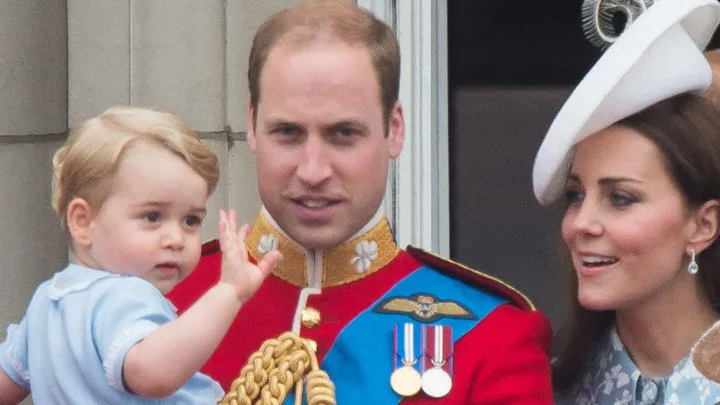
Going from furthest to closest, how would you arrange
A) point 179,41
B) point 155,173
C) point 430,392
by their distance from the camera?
1. point 179,41
2. point 430,392
3. point 155,173

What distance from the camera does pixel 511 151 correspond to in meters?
4.93

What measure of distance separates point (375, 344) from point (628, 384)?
1.67 ft

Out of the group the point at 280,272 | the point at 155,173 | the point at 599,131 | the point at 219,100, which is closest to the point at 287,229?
the point at 280,272

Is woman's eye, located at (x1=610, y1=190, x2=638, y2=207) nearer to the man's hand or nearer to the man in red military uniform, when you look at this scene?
the man in red military uniform

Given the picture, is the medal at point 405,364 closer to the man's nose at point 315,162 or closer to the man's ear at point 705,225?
the man's nose at point 315,162

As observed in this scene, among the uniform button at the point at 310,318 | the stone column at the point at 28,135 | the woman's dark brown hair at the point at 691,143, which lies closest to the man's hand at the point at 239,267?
the uniform button at the point at 310,318

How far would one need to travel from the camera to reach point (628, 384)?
3.54 m

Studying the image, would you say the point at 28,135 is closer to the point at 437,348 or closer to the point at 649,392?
the point at 437,348

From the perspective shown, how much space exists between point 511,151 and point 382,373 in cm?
165

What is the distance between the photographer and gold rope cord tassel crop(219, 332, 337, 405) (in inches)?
129

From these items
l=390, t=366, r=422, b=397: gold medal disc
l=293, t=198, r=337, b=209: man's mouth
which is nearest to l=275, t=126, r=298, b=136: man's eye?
l=293, t=198, r=337, b=209: man's mouth

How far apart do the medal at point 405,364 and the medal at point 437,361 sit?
18 millimetres

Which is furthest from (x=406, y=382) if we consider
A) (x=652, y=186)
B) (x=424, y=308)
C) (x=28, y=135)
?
(x=28, y=135)

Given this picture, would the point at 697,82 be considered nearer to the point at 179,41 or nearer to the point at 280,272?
the point at 280,272
